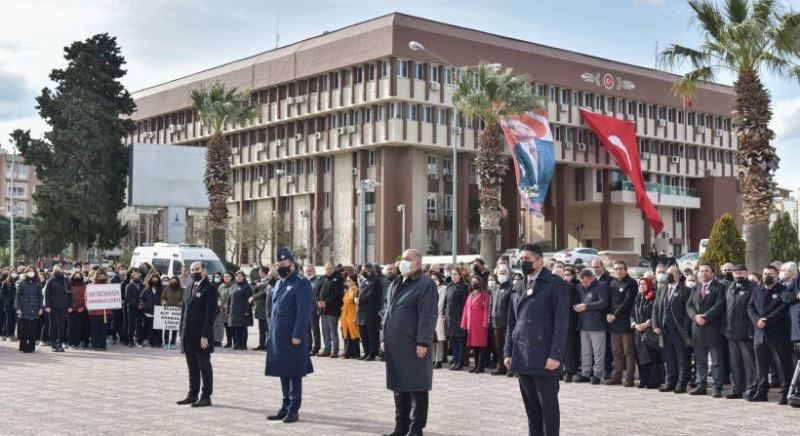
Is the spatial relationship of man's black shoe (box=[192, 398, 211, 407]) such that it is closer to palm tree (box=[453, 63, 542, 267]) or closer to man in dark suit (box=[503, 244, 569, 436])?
man in dark suit (box=[503, 244, 569, 436])

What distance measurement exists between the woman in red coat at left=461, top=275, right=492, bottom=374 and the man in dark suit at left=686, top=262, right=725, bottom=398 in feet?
13.8

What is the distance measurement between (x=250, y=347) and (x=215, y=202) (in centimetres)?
2461

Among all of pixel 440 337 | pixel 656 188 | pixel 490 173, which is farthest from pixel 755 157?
pixel 656 188

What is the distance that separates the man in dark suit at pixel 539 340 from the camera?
26.8ft

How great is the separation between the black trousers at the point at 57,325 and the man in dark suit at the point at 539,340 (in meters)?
15.7

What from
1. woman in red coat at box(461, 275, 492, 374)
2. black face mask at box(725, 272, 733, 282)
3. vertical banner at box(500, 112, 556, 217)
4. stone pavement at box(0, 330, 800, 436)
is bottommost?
stone pavement at box(0, 330, 800, 436)

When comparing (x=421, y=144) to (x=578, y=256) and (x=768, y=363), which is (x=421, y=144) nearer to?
(x=578, y=256)

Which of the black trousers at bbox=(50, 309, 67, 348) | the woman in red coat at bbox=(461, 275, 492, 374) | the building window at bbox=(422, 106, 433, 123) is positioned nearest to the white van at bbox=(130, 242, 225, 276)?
the black trousers at bbox=(50, 309, 67, 348)

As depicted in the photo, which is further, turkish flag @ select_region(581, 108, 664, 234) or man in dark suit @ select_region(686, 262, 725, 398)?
turkish flag @ select_region(581, 108, 664, 234)

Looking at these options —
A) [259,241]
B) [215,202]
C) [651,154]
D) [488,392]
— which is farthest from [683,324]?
[651,154]

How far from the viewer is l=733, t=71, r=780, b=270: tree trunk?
80.9ft

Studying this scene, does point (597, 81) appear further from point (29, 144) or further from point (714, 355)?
point (714, 355)

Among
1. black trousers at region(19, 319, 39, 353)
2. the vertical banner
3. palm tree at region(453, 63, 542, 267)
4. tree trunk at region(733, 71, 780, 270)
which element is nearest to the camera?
black trousers at region(19, 319, 39, 353)

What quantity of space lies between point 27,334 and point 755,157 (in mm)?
19161
